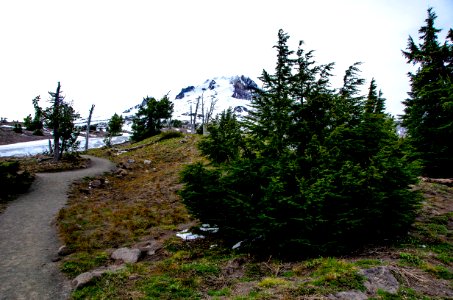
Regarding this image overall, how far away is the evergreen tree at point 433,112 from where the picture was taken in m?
16.3

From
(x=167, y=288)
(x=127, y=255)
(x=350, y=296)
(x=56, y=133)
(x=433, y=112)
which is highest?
(x=433, y=112)

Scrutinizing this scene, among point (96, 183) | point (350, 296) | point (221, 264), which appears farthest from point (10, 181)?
point (350, 296)

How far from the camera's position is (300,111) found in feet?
25.2

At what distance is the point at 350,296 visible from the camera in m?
4.56

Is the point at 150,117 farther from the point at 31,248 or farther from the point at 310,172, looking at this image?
the point at 310,172

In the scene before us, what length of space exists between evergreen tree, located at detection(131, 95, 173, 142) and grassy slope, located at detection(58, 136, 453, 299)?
121 ft

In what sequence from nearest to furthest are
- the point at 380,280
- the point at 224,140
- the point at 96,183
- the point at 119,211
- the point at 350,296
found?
the point at 350,296
the point at 380,280
the point at 224,140
the point at 119,211
the point at 96,183

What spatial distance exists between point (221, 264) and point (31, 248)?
7.06 m

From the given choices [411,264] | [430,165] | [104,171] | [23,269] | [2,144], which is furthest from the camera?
[2,144]

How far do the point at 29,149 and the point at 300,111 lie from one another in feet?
185

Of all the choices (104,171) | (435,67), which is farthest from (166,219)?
(435,67)

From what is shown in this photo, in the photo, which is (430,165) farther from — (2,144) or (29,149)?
(2,144)

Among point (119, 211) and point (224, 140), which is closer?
point (224, 140)

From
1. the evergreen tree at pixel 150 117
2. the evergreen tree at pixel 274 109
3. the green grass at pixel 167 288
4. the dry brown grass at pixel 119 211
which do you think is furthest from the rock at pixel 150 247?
the evergreen tree at pixel 150 117
